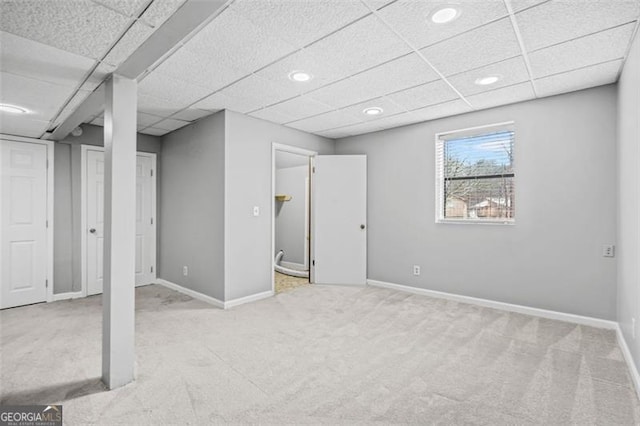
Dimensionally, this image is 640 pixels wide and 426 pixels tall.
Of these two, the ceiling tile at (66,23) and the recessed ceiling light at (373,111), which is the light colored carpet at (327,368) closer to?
the ceiling tile at (66,23)

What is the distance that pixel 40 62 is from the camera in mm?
2275

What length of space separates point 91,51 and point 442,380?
324cm

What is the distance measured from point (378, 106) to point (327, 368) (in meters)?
2.86

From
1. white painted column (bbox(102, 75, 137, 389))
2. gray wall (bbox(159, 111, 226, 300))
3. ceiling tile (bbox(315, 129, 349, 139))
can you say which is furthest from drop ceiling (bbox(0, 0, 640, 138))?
ceiling tile (bbox(315, 129, 349, 139))

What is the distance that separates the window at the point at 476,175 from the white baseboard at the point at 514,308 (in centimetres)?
98

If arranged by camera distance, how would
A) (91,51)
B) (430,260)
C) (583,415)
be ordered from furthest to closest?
1. (430,260)
2. (91,51)
3. (583,415)

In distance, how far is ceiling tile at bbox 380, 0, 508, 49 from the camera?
1899 millimetres

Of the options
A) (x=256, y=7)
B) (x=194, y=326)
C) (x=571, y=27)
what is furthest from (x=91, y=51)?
(x=571, y=27)

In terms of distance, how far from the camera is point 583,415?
1863 mm

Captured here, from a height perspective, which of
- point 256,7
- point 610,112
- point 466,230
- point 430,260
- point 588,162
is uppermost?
point 256,7

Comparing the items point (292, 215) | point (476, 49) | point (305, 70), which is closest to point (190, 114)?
point (305, 70)

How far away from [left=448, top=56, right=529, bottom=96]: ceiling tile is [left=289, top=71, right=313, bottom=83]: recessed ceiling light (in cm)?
132

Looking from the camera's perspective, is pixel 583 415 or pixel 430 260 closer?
pixel 583 415

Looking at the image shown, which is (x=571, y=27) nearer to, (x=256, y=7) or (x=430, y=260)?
(x=256, y=7)
